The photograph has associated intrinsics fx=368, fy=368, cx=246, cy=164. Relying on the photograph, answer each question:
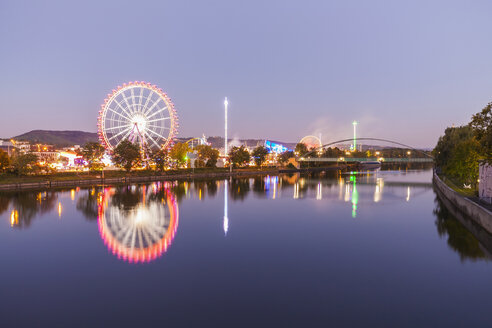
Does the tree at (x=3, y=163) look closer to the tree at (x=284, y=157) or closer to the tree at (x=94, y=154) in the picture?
the tree at (x=94, y=154)

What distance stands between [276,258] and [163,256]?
17.8 feet

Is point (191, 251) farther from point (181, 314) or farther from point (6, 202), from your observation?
point (6, 202)

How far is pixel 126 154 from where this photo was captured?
190ft

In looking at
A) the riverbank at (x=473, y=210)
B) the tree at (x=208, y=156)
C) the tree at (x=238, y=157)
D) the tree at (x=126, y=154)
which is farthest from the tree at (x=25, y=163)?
the riverbank at (x=473, y=210)

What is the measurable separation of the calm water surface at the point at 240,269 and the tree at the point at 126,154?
2687 centimetres

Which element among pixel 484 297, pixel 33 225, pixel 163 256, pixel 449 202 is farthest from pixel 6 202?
pixel 449 202

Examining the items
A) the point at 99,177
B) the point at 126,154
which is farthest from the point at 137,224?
the point at 126,154

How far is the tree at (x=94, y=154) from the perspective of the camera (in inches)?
2308

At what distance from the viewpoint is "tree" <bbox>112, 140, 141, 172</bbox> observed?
5788cm

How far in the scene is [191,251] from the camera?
18734 millimetres

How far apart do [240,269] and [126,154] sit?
153ft

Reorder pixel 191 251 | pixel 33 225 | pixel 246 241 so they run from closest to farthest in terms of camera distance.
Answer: pixel 191 251
pixel 246 241
pixel 33 225

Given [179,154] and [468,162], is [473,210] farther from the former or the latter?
[179,154]

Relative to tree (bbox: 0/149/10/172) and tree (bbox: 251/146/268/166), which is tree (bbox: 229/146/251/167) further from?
tree (bbox: 0/149/10/172)
